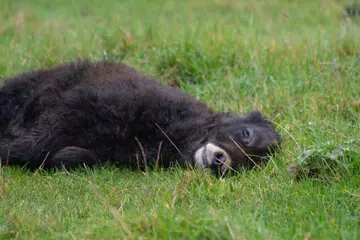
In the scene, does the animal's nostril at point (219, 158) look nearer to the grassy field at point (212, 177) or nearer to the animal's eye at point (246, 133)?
the grassy field at point (212, 177)

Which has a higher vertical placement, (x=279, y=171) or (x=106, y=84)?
(x=106, y=84)

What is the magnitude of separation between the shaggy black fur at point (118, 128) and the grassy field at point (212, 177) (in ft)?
0.57

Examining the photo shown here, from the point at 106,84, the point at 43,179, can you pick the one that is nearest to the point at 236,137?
the point at 106,84

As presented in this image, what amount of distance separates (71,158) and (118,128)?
1.48ft

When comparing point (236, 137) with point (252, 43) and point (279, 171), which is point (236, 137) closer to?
point (279, 171)

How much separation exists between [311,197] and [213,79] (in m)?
3.07

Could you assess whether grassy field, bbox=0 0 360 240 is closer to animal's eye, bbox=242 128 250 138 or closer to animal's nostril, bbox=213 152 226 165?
animal's nostril, bbox=213 152 226 165

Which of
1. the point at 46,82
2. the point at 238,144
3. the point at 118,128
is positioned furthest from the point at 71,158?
the point at 238,144

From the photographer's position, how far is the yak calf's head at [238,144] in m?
4.16

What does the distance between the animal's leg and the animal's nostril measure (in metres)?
0.97

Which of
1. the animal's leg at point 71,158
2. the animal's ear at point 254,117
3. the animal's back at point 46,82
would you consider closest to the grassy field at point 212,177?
the animal's leg at point 71,158

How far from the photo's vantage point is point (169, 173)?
13.8 feet

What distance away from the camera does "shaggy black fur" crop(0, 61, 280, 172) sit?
14.5 feet

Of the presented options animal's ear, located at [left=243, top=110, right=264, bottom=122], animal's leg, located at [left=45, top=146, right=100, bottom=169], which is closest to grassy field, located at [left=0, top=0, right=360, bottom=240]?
animal's leg, located at [left=45, top=146, right=100, bottom=169]
